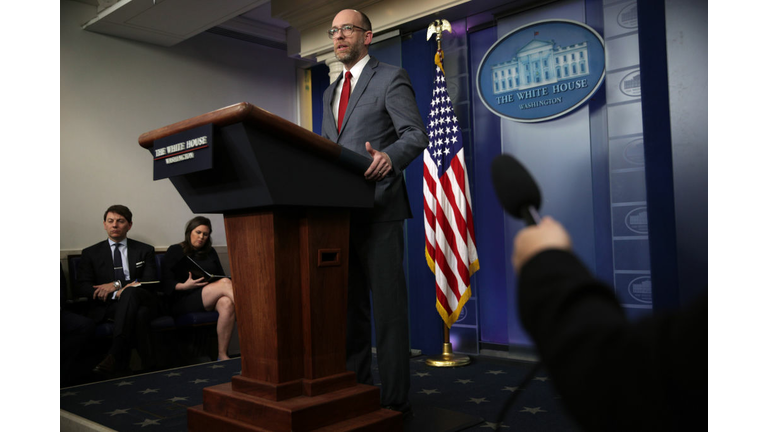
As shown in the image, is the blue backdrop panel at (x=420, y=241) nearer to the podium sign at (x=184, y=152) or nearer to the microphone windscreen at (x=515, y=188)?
the podium sign at (x=184, y=152)

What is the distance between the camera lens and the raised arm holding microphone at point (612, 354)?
51cm

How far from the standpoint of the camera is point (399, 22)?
4348mm

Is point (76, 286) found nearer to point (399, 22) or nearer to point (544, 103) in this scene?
point (399, 22)

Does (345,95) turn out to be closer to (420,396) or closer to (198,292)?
(420,396)

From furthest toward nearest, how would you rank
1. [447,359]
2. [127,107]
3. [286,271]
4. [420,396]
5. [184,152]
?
[127,107] → [447,359] → [420,396] → [286,271] → [184,152]

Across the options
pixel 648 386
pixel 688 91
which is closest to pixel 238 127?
pixel 648 386

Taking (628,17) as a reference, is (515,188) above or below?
below

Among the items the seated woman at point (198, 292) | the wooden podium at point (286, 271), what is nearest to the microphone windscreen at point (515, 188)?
the wooden podium at point (286, 271)

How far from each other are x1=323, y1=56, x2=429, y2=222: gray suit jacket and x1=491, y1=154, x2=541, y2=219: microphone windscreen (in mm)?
1408

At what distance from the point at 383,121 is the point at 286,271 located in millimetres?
798

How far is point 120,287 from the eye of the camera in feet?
13.8

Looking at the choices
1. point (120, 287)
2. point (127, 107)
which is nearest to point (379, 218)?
point (120, 287)

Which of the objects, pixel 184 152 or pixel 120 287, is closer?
pixel 184 152

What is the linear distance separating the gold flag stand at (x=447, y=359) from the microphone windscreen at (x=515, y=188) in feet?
10.3
